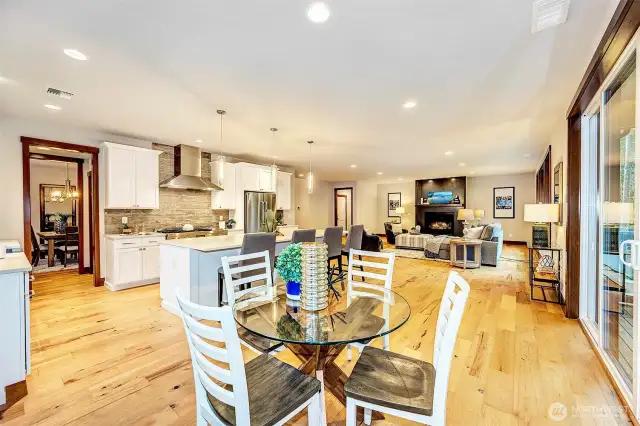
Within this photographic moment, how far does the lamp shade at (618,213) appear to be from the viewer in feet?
6.47

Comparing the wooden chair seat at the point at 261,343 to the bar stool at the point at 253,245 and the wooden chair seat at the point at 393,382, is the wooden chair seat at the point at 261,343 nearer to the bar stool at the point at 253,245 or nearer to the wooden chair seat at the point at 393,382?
the wooden chair seat at the point at 393,382

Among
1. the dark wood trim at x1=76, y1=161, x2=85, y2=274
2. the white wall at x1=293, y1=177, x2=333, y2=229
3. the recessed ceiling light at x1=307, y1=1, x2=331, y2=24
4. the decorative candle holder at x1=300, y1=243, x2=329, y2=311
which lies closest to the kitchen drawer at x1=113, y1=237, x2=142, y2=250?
the dark wood trim at x1=76, y1=161, x2=85, y2=274

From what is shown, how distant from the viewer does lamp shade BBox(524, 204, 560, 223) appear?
3.59 meters

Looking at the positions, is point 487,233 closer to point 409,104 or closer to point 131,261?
point 409,104

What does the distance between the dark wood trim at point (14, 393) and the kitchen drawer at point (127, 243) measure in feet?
8.75

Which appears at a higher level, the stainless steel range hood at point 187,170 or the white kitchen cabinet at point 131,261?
the stainless steel range hood at point 187,170

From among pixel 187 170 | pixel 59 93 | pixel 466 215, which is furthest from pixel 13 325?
pixel 466 215

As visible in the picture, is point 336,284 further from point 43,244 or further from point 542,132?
point 43,244

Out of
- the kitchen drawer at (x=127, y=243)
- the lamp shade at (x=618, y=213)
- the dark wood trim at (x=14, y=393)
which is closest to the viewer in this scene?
the dark wood trim at (x=14, y=393)

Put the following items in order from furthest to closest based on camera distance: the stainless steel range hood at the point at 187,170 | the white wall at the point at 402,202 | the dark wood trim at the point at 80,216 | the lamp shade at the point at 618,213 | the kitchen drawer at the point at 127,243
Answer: the white wall at the point at 402,202 < the dark wood trim at the point at 80,216 < the stainless steel range hood at the point at 187,170 < the kitchen drawer at the point at 127,243 < the lamp shade at the point at 618,213

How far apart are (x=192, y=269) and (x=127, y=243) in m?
1.97

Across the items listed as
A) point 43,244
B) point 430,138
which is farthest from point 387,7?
point 43,244

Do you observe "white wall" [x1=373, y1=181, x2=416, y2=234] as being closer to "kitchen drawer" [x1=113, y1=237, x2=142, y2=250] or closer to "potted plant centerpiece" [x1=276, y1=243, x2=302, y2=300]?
"kitchen drawer" [x1=113, y1=237, x2=142, y2=250]

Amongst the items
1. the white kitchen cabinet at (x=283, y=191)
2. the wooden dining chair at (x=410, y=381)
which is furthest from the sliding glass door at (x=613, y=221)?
the white kitchen cabinet at (x=283, y=191)
